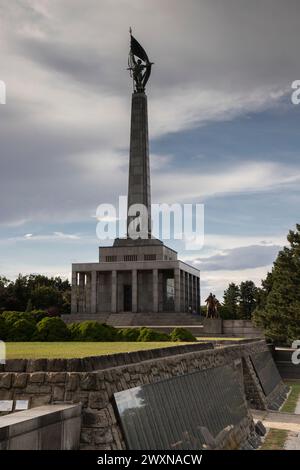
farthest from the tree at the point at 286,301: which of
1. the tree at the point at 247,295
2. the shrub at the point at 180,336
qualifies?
the tree at the point at 247,295

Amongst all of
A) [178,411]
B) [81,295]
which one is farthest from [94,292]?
[178,411]

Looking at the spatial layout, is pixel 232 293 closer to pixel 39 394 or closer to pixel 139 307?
pixel 139 307

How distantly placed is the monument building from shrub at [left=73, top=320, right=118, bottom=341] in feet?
102

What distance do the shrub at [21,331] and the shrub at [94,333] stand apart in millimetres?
2026

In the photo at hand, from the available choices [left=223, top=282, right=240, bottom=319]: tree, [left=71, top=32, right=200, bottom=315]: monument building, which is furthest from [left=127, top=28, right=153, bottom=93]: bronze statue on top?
[left=223, top=282, right=240, bottom=319]: tree

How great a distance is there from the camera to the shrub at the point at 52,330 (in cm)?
2280

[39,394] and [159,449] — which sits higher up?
[39,394]

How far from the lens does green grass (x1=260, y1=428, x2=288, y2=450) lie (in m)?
16.0

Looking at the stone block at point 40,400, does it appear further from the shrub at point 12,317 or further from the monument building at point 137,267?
the monument building at point 137,267

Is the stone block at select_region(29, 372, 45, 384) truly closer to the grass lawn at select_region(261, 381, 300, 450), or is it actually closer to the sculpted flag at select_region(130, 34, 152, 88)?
the grass lawn at select_region(261, 381, 300, 450)

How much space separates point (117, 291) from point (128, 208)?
9.45 meters

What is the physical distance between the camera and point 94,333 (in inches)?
942
